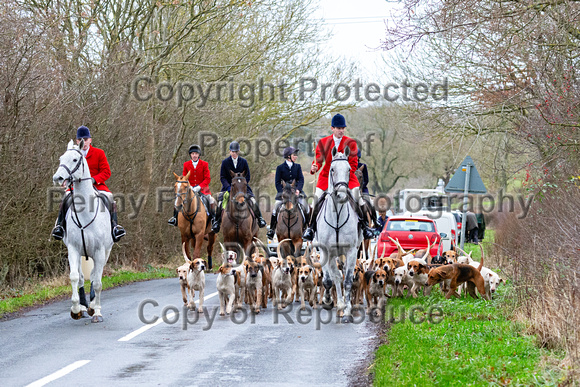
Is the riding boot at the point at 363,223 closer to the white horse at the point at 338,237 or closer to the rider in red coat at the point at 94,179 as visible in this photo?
the white horse at the point at 338,237

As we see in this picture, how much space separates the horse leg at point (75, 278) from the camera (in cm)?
1047

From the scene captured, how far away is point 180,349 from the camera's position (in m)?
8.77

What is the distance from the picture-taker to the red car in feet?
66.5

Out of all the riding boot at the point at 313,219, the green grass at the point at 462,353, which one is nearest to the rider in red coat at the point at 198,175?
the riding boot at the point at 313,219

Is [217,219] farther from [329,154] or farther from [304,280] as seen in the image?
[329,154]

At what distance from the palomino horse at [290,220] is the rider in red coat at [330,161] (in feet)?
7.30

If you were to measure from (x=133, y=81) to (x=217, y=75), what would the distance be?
528cm

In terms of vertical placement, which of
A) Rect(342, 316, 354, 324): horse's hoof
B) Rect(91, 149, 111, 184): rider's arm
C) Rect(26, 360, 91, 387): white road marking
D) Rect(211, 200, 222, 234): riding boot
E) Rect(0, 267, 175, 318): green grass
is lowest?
Rect(26, 360, 91, 387): white road marking

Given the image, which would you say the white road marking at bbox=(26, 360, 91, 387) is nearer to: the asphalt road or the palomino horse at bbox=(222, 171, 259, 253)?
the asphalt road

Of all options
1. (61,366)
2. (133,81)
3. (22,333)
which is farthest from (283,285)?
(133,81)

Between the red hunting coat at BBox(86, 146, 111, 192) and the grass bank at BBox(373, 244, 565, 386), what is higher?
the red hunting coat at BBox(86, 146, 111, 192)

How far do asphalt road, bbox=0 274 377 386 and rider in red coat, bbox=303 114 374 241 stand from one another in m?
1.55

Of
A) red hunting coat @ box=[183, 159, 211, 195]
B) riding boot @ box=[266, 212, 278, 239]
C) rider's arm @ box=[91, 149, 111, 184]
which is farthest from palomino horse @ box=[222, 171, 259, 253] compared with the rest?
rider's arm @ box=[91, 149, 111, 184]

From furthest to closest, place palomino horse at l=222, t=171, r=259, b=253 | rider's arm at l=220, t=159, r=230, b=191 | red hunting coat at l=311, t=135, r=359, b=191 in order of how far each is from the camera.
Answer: rider's arm at l=220, t=159, r=230, b=191
palomino horse at l=222, t=171, r=259, b=253
red hunting coat at l=311, t=135, r=359, b=191
